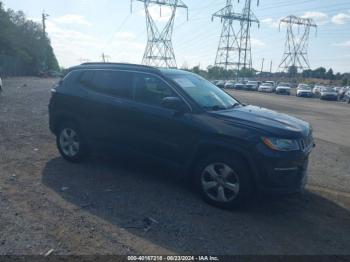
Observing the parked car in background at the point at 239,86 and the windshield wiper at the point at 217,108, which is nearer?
the windshield wiper at the point at 217,108

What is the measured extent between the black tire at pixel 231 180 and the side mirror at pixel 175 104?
2.68ft

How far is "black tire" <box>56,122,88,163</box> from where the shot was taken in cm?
650

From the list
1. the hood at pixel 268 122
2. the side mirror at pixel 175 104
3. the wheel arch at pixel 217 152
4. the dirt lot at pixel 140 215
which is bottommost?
the dirt lot at pixel 140 215

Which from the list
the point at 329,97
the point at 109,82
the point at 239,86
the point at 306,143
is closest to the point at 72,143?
the point at 109,82

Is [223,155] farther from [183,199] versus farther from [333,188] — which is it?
[333,188]

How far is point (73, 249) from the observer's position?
12.3ft

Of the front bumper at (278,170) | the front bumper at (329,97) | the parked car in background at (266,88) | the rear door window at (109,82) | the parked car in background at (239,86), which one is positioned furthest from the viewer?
the parked car in background at (239,86)

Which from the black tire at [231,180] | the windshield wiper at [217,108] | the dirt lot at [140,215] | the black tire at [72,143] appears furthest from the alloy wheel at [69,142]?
the windshield wiper at [217,108]

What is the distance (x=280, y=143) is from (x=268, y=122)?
398mm

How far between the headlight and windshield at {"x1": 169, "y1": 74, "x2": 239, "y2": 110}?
1065mm

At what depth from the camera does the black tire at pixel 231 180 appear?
15.6ft

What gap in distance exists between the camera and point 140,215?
15.1 ft

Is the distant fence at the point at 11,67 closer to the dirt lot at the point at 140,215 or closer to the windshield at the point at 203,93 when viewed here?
the dirt lot at the point at 140,215

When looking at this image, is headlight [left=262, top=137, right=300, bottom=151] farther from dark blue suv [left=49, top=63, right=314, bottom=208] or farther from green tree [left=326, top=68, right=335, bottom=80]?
→ green tree [left=326, top=68, right=335, bottom=80]
